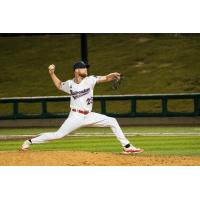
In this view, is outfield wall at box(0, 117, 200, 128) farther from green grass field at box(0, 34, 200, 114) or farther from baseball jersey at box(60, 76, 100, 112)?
baseball jersey at box(60, 76, 100, 112)

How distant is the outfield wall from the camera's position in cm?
2458

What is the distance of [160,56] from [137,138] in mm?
21480

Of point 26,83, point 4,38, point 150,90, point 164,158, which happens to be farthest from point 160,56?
point 164,158

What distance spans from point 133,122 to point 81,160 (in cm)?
1397

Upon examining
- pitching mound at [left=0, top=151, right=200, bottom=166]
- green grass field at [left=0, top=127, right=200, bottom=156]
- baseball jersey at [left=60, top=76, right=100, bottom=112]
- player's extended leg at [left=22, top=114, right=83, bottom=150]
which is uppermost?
baseball jersey at [left=60, top=76, right=100, bottom=112]

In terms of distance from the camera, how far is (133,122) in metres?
25.0

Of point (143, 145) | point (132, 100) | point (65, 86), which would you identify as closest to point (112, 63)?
point (132, 100)

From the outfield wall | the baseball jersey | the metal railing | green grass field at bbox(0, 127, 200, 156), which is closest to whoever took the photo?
the baseball jersey

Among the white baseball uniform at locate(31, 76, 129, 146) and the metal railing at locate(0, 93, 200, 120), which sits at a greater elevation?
the white baseball uniform at locate(31, 76, 129, 146)

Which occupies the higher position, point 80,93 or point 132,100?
point 80,93

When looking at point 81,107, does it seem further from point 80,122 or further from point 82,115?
point 80,122

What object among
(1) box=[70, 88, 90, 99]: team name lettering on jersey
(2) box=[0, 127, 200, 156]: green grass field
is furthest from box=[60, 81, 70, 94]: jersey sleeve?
(2) box=[0, 127, 200, 156]: green grass field

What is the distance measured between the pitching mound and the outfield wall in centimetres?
1268

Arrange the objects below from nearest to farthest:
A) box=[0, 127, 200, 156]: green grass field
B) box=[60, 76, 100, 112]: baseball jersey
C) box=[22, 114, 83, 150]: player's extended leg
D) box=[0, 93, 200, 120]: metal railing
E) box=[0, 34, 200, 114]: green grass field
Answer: box=[22, 114, 83, 150]: player's extended leg < box=[60, 76, 100, 112]: baseball jersey < box=[0, 127, 200, 156]: green grass field < box=[0, 93, 200, 120]: metal railing < box=[0, 34, 200, 114]: green grass field
